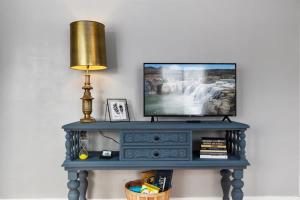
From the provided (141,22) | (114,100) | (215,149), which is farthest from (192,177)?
(141,22)

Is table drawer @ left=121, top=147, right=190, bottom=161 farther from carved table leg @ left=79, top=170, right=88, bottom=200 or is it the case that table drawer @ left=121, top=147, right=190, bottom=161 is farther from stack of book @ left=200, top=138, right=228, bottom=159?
carved table leg @ left=79, top=170, right=88, bottom=200

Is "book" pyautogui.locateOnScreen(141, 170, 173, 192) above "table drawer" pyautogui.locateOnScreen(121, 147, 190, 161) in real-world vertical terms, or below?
below

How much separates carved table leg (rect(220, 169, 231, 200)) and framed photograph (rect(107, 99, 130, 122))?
0.97m

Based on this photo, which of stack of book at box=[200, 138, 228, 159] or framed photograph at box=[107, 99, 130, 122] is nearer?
stack of book at box=[200, 138, 228, 159]

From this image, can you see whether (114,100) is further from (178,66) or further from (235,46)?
(235,46)

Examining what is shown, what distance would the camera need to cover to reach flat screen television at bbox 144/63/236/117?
6.05 feet

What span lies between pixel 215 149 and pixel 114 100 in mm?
940

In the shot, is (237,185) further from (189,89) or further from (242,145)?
(189,89)

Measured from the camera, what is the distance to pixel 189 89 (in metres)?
1.85

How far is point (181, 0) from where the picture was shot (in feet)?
6.63

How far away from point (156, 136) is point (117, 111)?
439 mm

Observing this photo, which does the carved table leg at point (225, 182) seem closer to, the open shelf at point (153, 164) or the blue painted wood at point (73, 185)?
the open shelf at point (153, 164)

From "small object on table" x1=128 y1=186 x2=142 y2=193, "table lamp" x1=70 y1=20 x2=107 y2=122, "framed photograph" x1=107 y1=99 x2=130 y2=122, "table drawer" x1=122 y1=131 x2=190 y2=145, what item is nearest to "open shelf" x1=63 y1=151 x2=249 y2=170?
"table drawer" x1=122 y1=131 x2=190 y2=145

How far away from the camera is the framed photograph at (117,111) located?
1.85m
